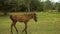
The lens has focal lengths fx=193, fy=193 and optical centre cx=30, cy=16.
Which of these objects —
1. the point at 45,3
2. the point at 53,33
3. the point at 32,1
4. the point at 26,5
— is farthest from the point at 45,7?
the point at 53,33

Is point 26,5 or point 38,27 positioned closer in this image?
point 38,27

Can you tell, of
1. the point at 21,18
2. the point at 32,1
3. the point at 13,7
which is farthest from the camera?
the point at 32,1

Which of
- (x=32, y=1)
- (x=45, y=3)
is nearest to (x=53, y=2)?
(x=45, y=3)

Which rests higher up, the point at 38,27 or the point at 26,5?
the point at 38,27

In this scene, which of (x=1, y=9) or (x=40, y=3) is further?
(x=40, y=3)

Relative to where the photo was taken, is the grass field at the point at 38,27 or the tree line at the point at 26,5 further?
the tree line at the point at 26,5

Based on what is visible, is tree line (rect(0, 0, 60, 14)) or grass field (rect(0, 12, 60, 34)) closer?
A: grass field (rect(0, 12, 60, 34))

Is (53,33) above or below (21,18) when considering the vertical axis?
below

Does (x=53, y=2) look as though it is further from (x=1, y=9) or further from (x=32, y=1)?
(x=1, y=9)

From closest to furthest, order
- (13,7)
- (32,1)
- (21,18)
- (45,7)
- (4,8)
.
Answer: (21,18) < (4,8) < (13,7) < (32,1) < (45,7)

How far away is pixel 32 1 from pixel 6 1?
15.9 feet

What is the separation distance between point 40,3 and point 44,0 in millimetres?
2243

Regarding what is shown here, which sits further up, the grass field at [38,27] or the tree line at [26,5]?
the grass field at [38,27]

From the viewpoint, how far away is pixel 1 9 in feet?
58.5
